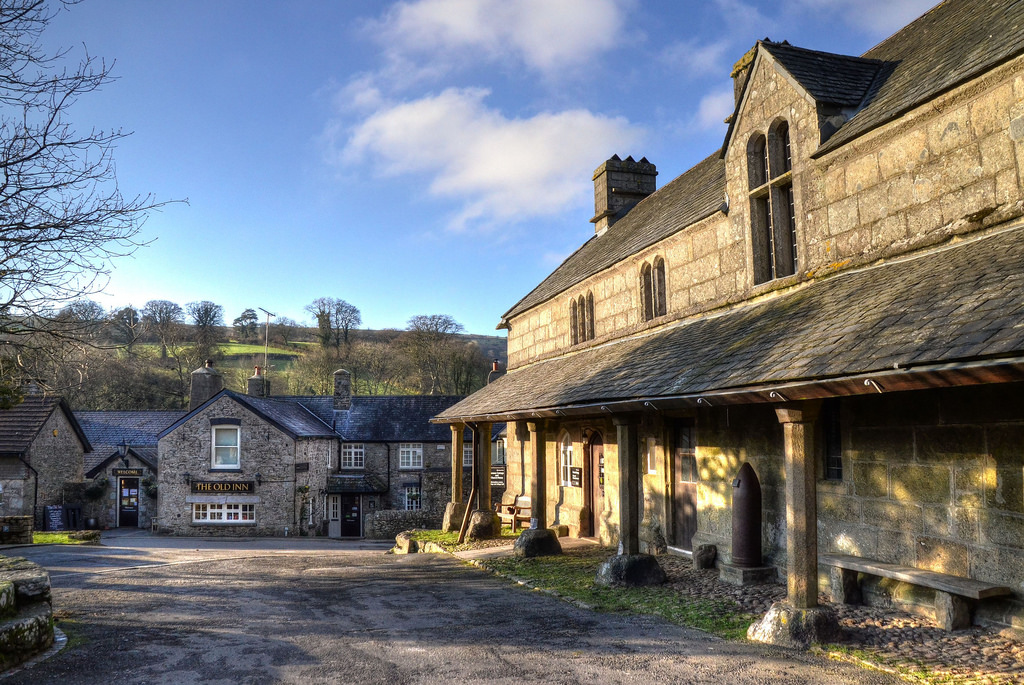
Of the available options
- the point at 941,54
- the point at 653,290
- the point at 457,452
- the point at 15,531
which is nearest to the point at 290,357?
the point at 15,531

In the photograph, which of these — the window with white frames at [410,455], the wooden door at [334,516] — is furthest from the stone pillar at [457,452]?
the window with white frames at [410,455]

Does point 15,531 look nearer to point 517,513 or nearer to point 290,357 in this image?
point 517,513

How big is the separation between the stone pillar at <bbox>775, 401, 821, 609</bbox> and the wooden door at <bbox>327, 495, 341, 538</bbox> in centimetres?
3028

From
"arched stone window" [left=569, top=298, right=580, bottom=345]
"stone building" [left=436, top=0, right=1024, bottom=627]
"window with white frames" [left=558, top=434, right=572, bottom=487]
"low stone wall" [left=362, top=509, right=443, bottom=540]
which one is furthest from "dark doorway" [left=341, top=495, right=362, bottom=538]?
"stone building" [left=436, top=0, right=1024, bottom=627]

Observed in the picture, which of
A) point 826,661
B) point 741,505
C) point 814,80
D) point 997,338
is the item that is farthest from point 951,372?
point 814,80

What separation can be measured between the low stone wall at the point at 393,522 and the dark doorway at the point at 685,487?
2012 cm

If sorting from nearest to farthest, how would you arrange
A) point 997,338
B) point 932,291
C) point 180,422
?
point 997,338
point 932,291
point 180,422

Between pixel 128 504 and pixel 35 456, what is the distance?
21.1 ft

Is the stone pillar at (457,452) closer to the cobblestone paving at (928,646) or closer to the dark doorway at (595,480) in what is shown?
the dark doorway at (595,480)

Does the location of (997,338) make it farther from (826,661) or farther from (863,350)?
(826,661)

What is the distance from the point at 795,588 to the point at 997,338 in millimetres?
3463

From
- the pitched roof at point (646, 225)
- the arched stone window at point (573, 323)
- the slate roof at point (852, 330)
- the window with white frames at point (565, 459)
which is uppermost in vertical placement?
the pitched roof at point (646, 225)

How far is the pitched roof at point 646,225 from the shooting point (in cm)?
1400

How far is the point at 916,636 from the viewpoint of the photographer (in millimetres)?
7191
